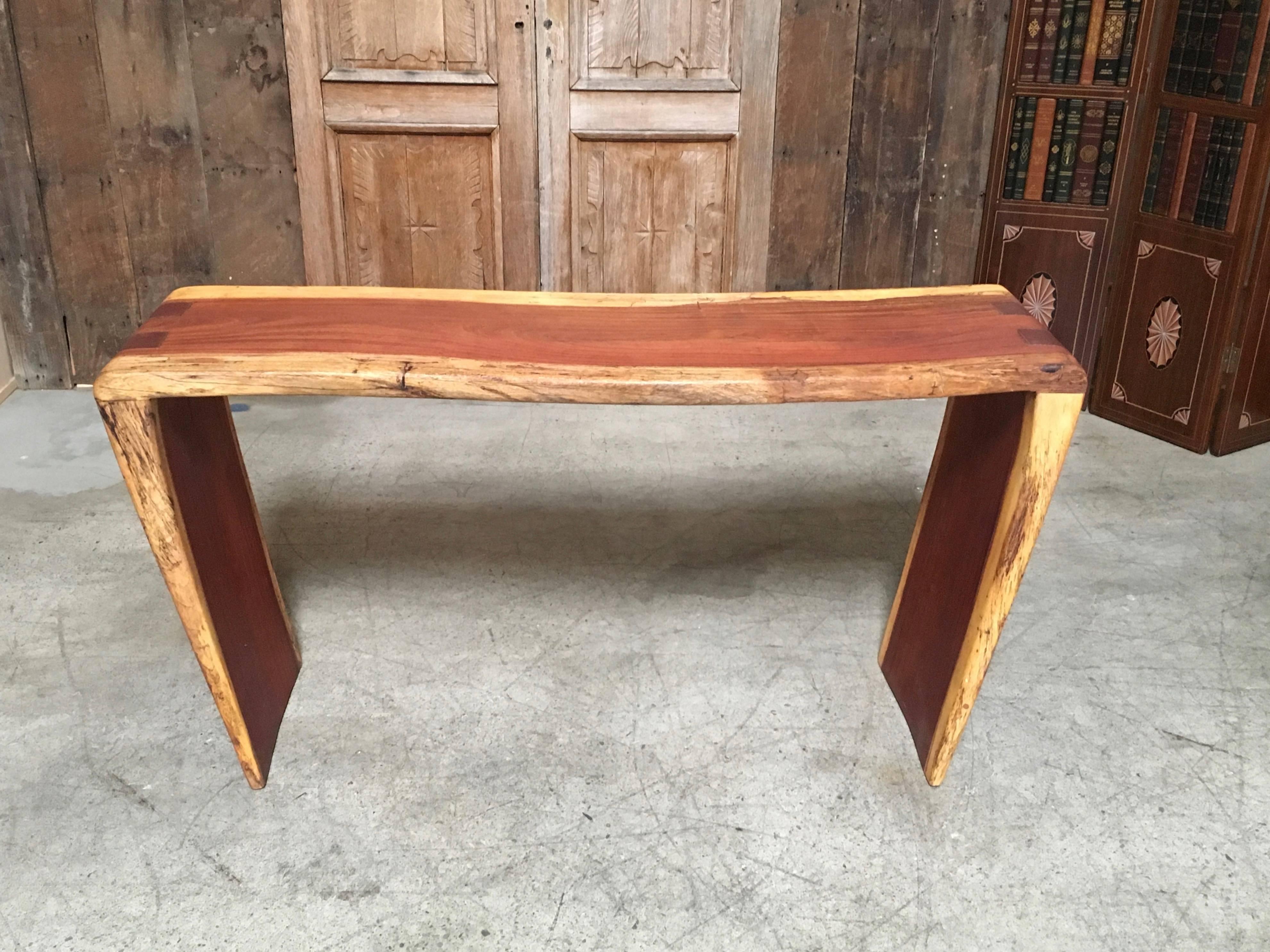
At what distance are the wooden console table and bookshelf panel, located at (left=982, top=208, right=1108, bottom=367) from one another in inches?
60.8

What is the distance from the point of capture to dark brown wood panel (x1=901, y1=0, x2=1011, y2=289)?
3.59 metres

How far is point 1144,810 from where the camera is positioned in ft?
6.68

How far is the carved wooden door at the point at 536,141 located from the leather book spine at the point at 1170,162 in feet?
3.63

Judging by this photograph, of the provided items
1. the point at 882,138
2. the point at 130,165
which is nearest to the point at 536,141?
the point at 882,138

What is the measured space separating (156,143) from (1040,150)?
8.44 ft

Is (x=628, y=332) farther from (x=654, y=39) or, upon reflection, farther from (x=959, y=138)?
(x=959, y=138)

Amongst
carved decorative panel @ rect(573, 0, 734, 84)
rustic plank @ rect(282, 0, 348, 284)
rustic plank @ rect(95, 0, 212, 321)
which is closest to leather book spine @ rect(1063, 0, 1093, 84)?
carved decorative panel @ rect(573, 0, 734, 84)

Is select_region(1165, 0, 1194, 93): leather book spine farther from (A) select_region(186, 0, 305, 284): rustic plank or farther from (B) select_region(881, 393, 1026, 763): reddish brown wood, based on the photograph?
(A) select_region(186, 0, 305, 284): rustic plank

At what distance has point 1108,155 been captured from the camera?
3443 millimetres

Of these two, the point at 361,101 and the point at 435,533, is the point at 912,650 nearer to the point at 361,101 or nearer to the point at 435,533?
the point at 435,533

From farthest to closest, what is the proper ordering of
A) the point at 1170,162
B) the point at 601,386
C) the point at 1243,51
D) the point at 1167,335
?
1. the point at 1167,335
2. the point at 1170,162
3. the point at 1243,51
4. the point at 601,386

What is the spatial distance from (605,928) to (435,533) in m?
1.31

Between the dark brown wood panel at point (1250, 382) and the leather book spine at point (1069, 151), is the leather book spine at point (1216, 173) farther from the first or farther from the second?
the leather book spine at point (1069, 151)

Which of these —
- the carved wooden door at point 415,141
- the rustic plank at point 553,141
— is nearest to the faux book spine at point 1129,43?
the rustic plank at point 553,141
